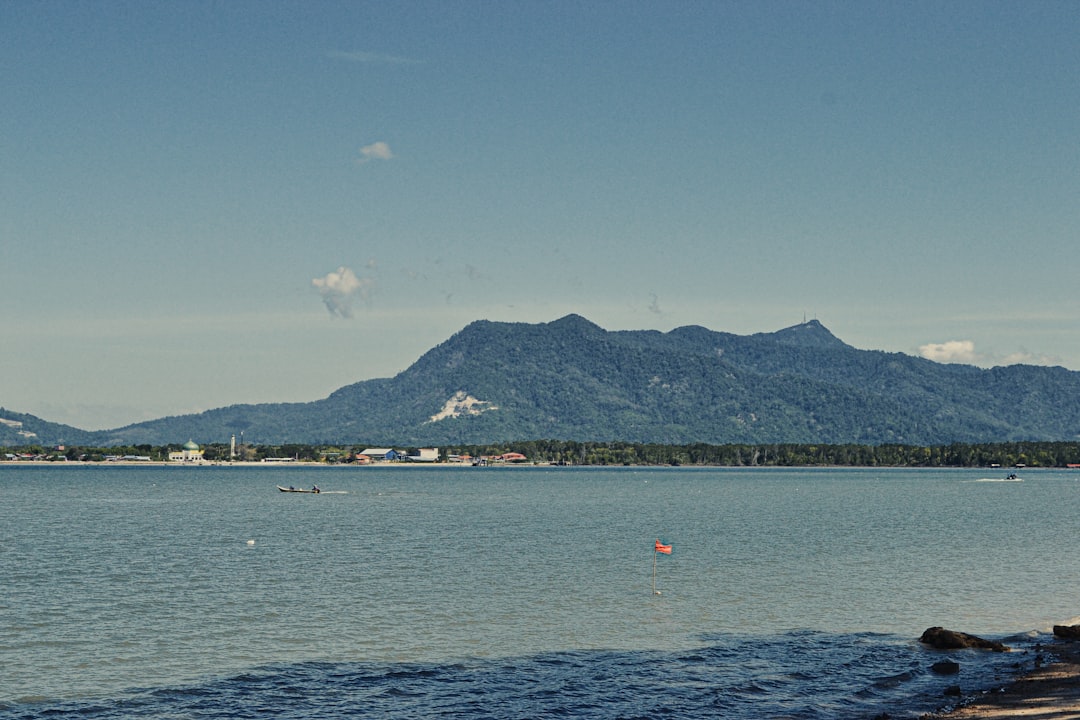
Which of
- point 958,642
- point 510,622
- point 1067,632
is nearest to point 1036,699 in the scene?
point 958,642

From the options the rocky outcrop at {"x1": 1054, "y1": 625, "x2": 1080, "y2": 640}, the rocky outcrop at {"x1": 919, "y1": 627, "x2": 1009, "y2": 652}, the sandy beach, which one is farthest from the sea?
the rocky outcrop at {"x1": 1054, "y1": 625, "x2": 1080, "y2": 640}

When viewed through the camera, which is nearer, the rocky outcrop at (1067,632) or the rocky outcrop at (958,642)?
the rocky outcrop at (958,642)

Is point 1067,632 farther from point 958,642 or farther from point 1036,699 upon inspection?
point 1036,699

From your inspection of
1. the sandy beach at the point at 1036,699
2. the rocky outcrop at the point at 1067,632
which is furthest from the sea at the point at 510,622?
the rocky outcrop at the point at 1067,632

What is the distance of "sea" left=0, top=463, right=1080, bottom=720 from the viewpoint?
148ft

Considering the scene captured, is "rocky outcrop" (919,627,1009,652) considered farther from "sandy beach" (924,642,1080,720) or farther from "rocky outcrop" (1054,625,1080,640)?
"sandy beach" (924,642,1080,720)

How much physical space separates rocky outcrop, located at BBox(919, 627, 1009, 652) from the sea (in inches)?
38.3

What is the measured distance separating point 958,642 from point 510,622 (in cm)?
2441

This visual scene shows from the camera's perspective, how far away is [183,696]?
4459 cm

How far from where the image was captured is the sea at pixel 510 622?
4497cm

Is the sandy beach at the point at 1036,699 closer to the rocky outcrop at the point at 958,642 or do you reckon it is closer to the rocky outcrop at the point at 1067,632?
the rocky outcrop at the point at 958,642

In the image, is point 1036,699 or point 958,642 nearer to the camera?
point 1036,699

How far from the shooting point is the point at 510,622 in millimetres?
62031

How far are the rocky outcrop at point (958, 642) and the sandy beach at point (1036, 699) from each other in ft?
14.8
